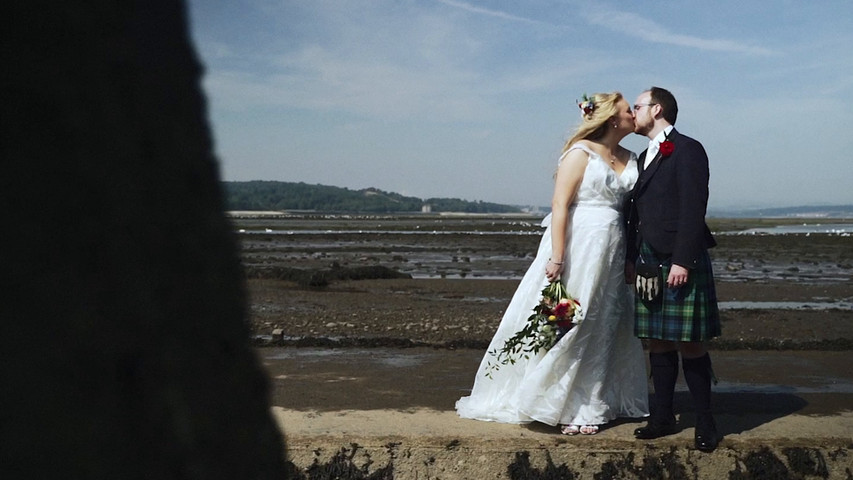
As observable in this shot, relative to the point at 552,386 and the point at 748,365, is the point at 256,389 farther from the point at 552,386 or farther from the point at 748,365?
the point at 748,365

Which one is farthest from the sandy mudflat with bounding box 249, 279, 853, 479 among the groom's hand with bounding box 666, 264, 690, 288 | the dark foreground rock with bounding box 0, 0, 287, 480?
the dark foreground rock with bounding box 0, 0, 287, 480

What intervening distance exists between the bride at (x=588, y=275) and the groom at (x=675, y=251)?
0.60ft

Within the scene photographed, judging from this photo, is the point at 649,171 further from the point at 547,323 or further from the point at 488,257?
the point at 488,257

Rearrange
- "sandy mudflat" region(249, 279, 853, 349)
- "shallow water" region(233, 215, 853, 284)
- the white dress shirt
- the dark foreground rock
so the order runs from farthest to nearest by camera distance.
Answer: "shallow water" region(233, 215, 853, 284), "sandy mudflat" region(249, 279, 853, 349), the white dress shirt, the dark foreground rock

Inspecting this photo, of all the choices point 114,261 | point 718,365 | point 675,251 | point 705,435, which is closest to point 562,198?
point 675,251

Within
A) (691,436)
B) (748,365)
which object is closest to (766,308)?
(748,365)

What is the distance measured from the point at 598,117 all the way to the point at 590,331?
1362 millimetres

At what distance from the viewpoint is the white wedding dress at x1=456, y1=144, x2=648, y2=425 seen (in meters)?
5.55

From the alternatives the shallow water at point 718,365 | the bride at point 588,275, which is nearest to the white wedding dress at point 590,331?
the bride at point 588,275

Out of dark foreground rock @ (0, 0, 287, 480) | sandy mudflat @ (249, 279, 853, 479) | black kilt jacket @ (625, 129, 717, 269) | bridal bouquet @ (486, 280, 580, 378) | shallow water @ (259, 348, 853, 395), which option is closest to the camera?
dark foreground rock @ (0, 0, 287, 480)

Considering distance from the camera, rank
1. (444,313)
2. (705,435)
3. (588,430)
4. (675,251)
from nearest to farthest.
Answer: (675,251) → (705,435) → (588,430) → (444,313)

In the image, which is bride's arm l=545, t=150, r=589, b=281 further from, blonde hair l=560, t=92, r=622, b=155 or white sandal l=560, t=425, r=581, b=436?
white sandal l=560, t=425, r=581, b=436

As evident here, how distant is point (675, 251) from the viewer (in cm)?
516

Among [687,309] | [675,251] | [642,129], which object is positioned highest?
[642,129]
